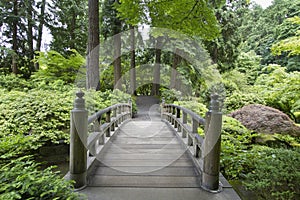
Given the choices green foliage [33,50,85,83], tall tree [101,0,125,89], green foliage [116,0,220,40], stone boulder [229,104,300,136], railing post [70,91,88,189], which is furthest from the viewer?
tall tree [101,0,125,89]

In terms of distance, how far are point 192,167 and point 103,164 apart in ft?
4.03

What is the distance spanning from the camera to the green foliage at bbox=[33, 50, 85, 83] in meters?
8.88

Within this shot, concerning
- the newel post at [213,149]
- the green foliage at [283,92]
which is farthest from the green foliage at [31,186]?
the green foliage at [283,92]

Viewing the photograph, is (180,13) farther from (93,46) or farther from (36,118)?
(36,118)

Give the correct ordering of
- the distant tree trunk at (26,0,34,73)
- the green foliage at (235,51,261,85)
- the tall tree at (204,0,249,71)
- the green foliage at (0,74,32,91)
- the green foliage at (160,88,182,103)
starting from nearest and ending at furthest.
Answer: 1. the green foliage at (0,74,32,91)
2. the distant tree trunk at (26,0,34,73)
3. the tall tree at (204,0,249,71)
4. the green foliage at (160,88,182,103)
5. the green foliage at (235,51,261,85)

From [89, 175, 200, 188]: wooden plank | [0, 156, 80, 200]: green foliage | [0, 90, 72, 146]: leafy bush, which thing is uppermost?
[0, 90, 72, 146]: leafy bush

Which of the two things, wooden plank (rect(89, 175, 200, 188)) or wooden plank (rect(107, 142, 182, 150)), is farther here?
wooden plank (rect(107, 142, 182, 150))

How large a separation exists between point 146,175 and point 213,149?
891 millimetres

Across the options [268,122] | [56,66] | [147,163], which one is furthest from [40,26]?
[268,122]

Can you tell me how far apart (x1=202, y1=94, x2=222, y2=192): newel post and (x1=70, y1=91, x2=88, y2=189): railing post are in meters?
1.32

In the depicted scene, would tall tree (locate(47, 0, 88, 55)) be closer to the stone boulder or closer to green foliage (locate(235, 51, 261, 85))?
the stone boulder

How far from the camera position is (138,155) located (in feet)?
10.3

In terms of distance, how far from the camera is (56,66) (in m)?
9.14

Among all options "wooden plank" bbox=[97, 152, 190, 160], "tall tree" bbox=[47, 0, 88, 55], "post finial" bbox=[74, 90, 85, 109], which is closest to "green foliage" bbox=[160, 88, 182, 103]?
"tall tree" bbox=[47, 0, 88, 55]
